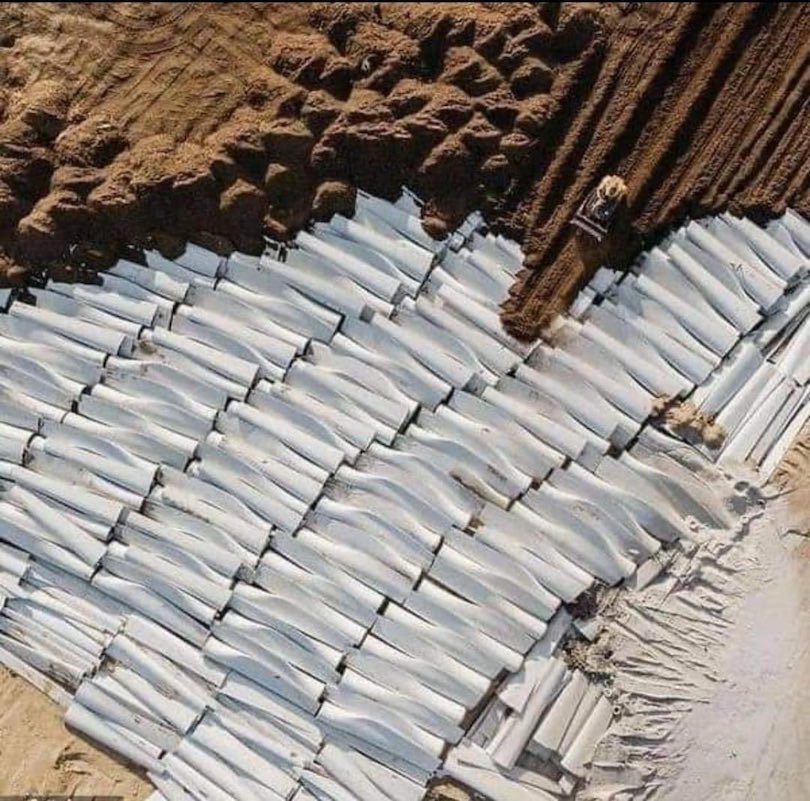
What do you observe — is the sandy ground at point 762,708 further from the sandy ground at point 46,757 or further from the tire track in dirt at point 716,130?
the sandy ground at point 46,757

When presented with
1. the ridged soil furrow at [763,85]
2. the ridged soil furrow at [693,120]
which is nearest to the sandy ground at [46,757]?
the ridged soil furrow at [693,120]

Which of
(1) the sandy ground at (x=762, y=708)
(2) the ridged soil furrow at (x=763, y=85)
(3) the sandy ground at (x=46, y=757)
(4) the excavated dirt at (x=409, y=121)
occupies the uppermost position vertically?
(2) the ridged soil furrow at (x=763, y=85)

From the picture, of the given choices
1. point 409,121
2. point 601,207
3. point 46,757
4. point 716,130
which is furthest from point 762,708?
point 46,757

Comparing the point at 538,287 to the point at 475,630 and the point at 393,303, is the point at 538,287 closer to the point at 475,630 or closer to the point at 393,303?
the point at 393,303

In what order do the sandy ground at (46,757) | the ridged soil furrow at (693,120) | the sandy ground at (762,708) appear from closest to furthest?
1. the sandy ground at (762,708)
2. the ridged soil furrow at (693,120)
3. the sandy ground at (46,757)

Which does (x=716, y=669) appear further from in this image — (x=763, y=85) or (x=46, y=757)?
(x=46, y=757)

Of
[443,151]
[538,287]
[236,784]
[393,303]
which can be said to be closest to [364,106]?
[443,151]

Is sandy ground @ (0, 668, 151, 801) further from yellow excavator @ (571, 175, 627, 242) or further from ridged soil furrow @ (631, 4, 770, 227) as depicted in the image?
ridged soil furrow @ (631, 4, 770, 227)
